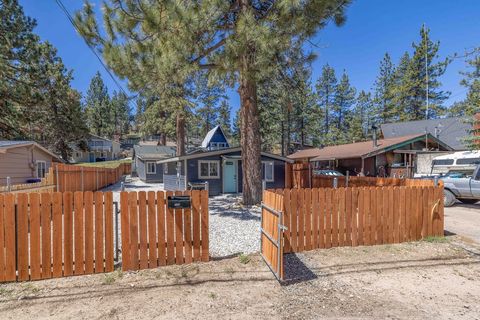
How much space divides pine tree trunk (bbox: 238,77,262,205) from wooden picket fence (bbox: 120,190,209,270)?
5714mm

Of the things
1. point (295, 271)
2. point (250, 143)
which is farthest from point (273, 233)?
point (250, 143)

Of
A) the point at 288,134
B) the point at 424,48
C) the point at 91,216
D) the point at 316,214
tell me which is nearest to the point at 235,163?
the point at 316,214

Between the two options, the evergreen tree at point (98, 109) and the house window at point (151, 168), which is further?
the evergreen tree at point (98, 109)

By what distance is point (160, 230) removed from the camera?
4.23 m

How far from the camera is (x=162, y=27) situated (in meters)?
7.20

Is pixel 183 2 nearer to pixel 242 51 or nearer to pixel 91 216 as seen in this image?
pixel 242 51

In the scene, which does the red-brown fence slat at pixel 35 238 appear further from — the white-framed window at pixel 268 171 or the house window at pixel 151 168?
the house window at pixel 151 168

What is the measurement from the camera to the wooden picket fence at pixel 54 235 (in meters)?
3.71

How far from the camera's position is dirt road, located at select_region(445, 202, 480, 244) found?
255 inches

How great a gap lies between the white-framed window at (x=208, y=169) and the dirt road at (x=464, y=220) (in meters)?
11.1

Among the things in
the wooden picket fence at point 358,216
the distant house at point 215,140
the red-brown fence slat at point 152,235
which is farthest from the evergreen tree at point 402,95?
the red-brown fence slat at point 152,235

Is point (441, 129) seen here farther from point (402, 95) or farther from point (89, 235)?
point (89, 235)

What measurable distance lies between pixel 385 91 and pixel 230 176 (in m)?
34.0

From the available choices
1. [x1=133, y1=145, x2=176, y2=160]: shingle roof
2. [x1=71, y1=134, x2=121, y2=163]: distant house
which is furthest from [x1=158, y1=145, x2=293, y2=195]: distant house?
[x1=71, y1=134, x2=121, y2=163]: distant house
